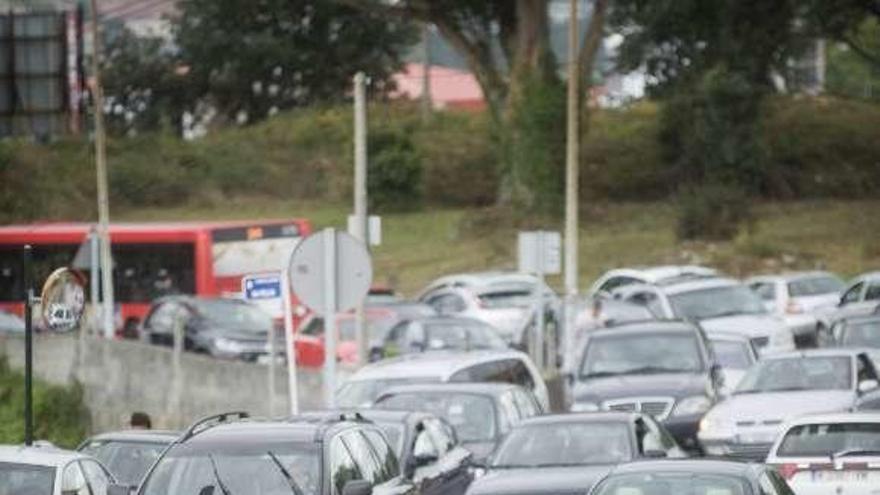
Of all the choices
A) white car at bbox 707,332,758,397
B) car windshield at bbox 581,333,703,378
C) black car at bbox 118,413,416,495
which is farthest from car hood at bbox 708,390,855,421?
black car at bbox 118,413,416,495

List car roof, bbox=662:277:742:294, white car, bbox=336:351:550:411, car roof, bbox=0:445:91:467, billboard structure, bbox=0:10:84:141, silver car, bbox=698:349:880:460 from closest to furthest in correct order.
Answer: car roof, bbox=0:445:91:467, silver car, bbox=698:349:880:460, white car, bbox=336:351:550:411, billboard structure, bbox=0:10:84:141, car roof, bbox=662:277:742:294

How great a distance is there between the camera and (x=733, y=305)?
40500mm

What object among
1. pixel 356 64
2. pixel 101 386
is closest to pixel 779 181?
pixel 356 64

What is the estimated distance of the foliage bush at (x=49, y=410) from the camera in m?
35.5

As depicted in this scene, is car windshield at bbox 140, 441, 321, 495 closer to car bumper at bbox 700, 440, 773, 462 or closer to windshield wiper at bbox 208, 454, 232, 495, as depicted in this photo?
windshield wiper at bbox 208, 454, 232, 495

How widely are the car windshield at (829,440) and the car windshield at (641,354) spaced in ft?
27.2

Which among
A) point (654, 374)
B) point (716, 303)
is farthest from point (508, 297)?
point (654, 374)

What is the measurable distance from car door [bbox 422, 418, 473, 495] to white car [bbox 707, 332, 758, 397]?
35.5 feet

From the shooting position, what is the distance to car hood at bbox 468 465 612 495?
19.7m

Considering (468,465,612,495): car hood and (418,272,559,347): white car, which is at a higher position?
(468,465,612,495): car hood

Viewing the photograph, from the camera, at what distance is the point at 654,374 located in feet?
97.6

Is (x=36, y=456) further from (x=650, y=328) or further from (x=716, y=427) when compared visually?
Result: (x=650, y=328)

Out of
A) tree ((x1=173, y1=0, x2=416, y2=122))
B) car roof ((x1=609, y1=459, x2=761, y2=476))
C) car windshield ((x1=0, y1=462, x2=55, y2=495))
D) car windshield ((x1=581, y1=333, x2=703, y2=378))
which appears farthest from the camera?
tree ((x1=173, y1=0, x2=416, y2=122))

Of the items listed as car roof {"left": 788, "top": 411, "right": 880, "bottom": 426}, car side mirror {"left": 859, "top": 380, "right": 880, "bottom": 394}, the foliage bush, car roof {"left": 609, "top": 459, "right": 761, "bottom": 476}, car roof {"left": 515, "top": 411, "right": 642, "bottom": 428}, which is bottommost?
the foliage bush
